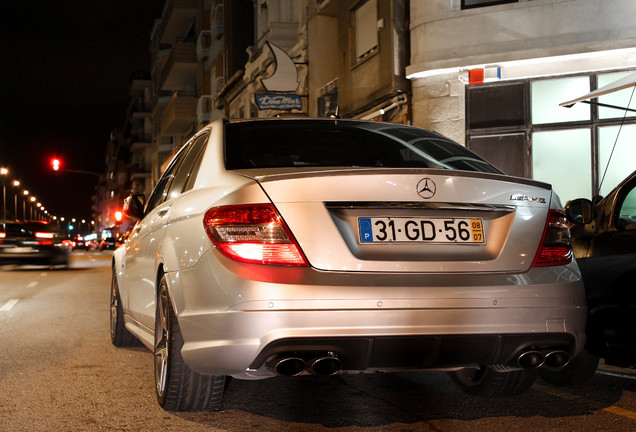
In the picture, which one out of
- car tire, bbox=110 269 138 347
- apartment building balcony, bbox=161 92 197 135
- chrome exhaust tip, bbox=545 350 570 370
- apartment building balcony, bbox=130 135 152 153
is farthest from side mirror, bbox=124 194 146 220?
apartment building balcony, bbox=130 135 152 153

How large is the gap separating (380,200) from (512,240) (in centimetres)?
69

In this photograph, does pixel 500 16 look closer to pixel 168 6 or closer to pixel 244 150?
pixel 244 150

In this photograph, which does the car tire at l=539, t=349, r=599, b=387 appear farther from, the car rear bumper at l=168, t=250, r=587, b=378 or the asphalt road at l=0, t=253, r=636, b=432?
the car rear bumper at l=168, t=250, r=587, b=378

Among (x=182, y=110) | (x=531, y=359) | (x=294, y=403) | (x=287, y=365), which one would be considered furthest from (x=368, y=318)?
(x=182, y=110)

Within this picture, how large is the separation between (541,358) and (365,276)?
3.30 ft

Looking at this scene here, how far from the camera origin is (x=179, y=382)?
4.46 metres

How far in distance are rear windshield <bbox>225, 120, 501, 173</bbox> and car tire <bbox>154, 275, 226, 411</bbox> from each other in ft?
2.84

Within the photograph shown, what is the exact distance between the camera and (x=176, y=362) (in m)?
4.39

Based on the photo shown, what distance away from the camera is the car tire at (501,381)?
4.97 meters

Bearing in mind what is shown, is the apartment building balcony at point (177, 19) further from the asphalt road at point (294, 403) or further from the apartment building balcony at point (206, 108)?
the asphalt road at point (294, 403)

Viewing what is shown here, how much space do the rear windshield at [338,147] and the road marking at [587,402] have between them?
146 centimetres

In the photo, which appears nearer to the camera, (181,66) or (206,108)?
(206,108)

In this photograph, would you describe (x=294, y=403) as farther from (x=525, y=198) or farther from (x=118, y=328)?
(x=118, y=328)

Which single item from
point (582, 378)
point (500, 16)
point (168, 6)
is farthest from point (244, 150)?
point (168, 6)
